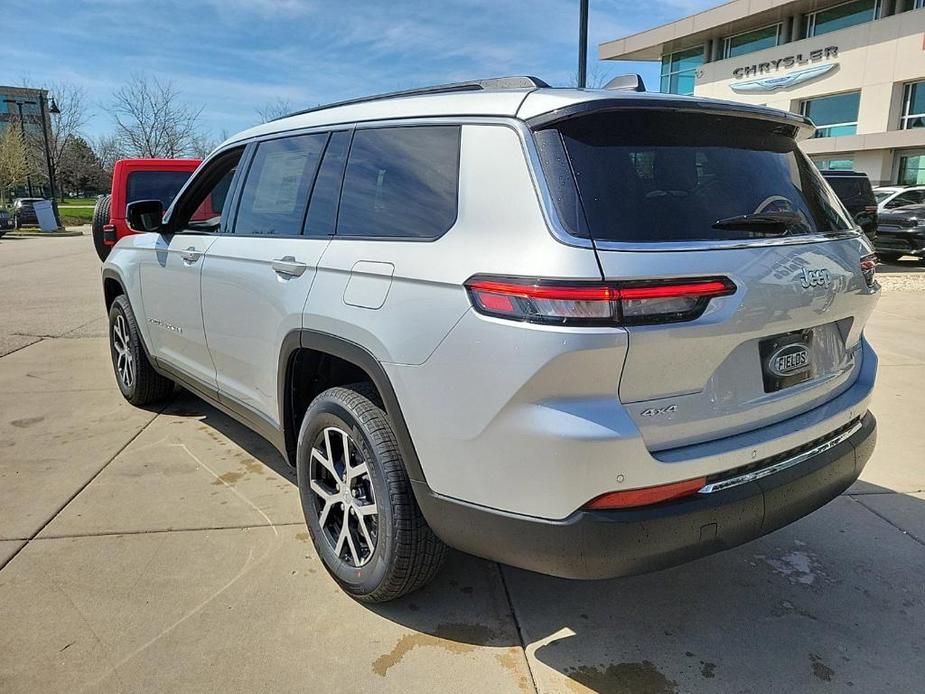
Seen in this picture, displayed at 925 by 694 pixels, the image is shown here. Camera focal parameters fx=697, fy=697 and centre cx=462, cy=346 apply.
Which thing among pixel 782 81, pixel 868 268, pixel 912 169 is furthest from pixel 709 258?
pixel 782 81

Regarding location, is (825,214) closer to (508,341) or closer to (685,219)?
(685,219)

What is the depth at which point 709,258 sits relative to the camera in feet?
6.57

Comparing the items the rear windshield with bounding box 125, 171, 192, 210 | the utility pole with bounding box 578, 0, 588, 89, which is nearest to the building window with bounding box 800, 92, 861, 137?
the utility pole with bounding box 578, 0, 588, 89

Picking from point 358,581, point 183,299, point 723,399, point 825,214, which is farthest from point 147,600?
point 825,214

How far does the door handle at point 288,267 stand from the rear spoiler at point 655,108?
3.79ft

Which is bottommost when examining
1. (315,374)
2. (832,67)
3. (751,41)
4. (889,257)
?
(889,257)

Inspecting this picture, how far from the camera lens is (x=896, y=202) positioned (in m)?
15.1

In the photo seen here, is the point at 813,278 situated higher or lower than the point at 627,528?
higher

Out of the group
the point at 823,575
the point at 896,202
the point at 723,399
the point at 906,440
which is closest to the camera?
the point at 723,399

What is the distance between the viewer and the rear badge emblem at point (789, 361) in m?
2.20

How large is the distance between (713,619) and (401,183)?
2.01 m

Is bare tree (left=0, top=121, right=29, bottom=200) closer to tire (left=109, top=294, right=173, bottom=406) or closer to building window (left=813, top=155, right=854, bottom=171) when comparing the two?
building window (left=813, top=155, right=854, bottom=171)

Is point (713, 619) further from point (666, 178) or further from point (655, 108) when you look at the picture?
point (655, 108)

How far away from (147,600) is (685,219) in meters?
2.42
